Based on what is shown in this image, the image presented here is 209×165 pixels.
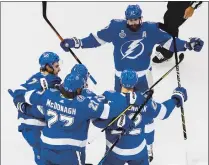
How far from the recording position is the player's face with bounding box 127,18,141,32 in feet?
13.5

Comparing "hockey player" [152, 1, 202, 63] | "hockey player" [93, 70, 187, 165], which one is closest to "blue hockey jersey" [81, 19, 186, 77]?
"hockey player" [93, 70, 187, 165]

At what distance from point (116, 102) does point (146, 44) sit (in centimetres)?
96

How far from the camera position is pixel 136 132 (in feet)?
11.5

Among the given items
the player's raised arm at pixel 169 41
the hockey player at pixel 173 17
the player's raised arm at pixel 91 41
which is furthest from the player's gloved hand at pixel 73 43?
the hockey player at pixel 173 17

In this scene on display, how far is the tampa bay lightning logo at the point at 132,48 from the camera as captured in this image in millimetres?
4184

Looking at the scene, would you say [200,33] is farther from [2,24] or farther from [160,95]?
[2,24]

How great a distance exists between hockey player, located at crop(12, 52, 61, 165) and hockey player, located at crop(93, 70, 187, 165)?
0.43 m

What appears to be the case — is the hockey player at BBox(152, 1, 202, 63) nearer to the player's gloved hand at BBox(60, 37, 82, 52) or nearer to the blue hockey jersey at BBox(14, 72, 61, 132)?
the player's gloved hand at BBox(60, 37, 82, 52)

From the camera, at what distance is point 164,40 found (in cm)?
425

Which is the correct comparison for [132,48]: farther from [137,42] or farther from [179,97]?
[179,97]

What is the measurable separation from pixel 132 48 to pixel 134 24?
0.61ft

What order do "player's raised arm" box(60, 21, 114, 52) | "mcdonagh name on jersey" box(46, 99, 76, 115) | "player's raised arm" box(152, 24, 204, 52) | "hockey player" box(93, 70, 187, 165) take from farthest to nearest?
1. "player's raised arm" box(60, 21, 114, 52)
2. "player's raised arm" box(152, 24, 204, 52)
3. "hockey player" box(93, 70, 187, 165)
4. "mcdonagh name on jersey" box(46, 99, 76, 115)

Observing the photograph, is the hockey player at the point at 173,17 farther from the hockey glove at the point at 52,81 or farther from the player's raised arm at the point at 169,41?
the hockey glove at the point at 52,81

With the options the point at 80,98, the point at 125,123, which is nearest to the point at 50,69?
the point at 80,98
